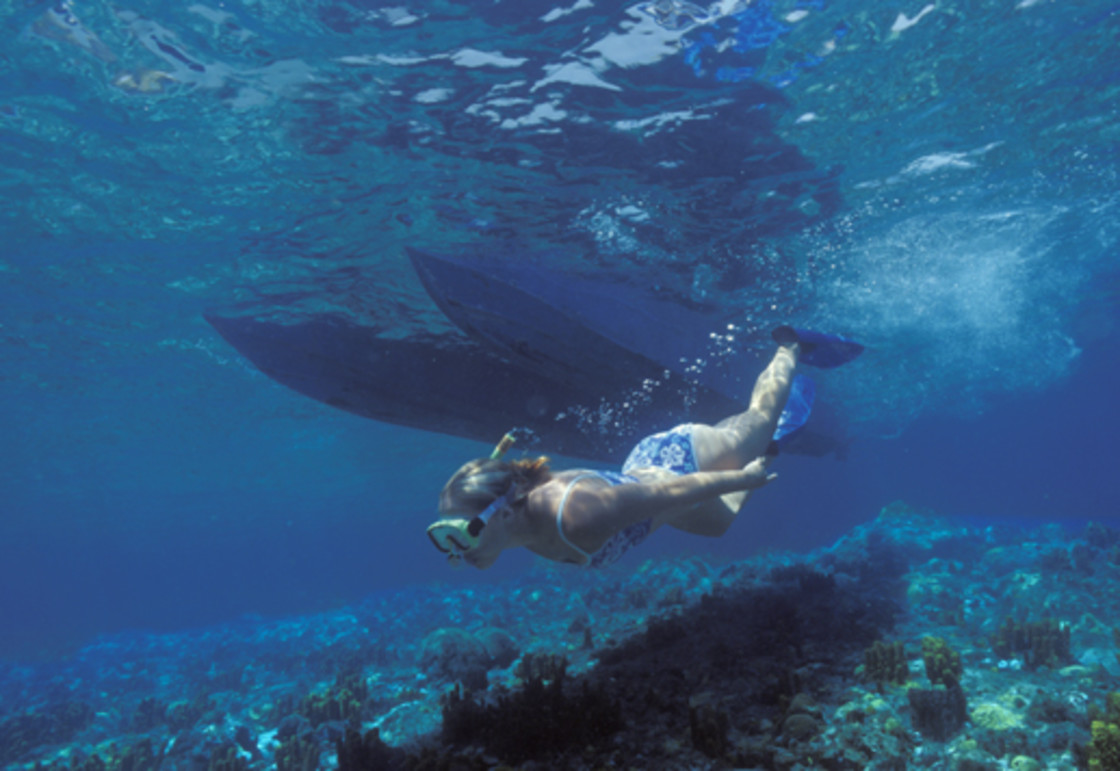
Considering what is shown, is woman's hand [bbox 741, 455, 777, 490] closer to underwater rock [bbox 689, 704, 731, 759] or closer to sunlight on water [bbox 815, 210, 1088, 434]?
underwater rock [bbox 689, 704, 731, 759]

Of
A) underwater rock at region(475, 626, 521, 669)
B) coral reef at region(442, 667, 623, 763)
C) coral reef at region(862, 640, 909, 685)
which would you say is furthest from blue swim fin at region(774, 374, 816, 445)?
underwater rock at region(475, 626, 521, 669)

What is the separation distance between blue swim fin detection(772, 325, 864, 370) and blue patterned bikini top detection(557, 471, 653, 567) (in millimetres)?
4445

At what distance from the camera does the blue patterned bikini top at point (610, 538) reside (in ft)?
11.7

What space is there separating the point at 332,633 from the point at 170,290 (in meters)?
19.4

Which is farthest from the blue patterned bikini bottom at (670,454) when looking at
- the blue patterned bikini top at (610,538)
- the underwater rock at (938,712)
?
the underwater rock at (938,712)

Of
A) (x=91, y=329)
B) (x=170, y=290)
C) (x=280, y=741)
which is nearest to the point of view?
(x=280, y=741)

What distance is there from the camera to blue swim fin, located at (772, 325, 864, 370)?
7871 mm

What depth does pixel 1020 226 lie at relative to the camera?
56.1 ft

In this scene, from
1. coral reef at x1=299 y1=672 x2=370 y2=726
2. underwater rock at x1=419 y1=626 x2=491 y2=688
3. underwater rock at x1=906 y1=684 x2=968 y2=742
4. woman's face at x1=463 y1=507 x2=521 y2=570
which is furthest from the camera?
coral reef at x1=299 y1=672 x2=370 y2=726

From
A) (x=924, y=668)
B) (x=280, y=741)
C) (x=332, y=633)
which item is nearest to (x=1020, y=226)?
(x=924, y=668)

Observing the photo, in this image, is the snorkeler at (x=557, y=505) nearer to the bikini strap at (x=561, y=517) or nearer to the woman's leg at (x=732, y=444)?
the bikini strap at (x=561, y=517)

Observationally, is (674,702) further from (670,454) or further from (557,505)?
(557,505)

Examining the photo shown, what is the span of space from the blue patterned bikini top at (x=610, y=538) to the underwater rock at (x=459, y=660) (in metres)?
6.01

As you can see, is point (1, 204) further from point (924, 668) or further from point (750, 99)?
point (924, 668)
